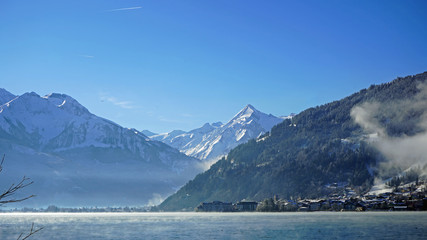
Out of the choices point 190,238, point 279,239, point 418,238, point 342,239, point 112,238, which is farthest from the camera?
point 112,238

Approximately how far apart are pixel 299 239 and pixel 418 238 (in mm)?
24966

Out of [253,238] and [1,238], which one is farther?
[1,238]

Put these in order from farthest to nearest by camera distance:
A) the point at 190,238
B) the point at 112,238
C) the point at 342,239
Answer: the point at 112,238, the point at 190,238, the point at 342,239

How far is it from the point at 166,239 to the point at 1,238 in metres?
51.7

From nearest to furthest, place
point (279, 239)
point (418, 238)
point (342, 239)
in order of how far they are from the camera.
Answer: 1. point (418, 238)
2. point (342, 239)
3. point (279, 239)

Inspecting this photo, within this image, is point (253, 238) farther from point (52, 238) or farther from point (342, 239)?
point (52, 238)

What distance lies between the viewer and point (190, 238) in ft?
405

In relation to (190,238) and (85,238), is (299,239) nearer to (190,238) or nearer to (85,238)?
(190,238)

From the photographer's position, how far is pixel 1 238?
143375 millimetres

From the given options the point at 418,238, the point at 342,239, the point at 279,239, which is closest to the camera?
the point at 418,238

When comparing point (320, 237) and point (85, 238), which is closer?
point (320, 237)

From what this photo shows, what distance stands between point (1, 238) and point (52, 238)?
1424 centimetres

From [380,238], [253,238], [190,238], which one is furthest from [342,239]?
[190,238]

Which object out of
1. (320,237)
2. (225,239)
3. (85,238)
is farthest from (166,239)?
(320,237)
